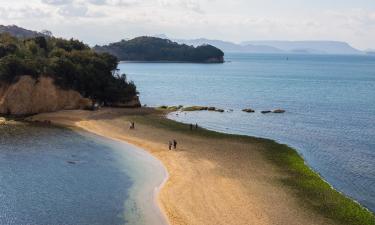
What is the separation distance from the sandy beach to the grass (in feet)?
2.82

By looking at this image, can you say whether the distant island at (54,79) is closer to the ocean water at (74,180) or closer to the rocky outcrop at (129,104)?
the rocky outcrop at (129,104)

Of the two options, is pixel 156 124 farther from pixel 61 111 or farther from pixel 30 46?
pixel 30 46

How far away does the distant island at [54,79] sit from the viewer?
270 ft

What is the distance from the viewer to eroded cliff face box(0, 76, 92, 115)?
81750 mm

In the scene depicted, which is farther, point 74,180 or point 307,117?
point 307,117

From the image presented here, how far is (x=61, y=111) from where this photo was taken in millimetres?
84438

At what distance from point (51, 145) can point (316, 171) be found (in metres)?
33.1

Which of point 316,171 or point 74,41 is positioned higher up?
point 74,41

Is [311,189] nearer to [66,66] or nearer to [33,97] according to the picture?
[33,97]

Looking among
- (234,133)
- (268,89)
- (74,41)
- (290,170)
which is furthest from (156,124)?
(268,89)

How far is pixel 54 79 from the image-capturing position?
283 ft

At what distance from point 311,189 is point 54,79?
5677 cm

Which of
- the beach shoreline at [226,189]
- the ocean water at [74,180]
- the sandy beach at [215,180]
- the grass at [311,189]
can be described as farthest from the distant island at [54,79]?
the grass at [311,189]

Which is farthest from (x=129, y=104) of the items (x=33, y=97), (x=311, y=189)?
(x=311, y=189)
